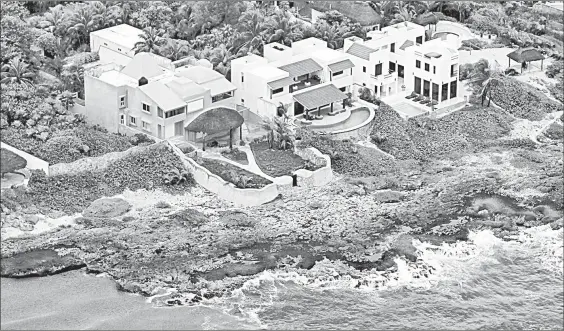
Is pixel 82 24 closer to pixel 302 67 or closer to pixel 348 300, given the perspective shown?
pixel 302 67

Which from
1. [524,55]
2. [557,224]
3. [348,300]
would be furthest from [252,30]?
[348,300]

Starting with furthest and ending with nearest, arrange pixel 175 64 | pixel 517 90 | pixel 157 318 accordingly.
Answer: pixel 517 90
pixel 175 64
pixel 157 318

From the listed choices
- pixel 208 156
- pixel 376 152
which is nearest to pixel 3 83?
pixel 208 156

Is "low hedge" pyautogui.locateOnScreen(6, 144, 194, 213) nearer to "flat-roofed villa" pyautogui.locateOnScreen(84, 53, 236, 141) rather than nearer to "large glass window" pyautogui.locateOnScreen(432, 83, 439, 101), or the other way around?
"flat-roofed villa" pyautogui.locateOnScreen(84, 53, 236, 141)

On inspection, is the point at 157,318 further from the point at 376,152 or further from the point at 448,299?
the point at 376,152

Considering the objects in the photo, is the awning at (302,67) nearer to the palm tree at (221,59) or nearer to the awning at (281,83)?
the awning at (281,83)
